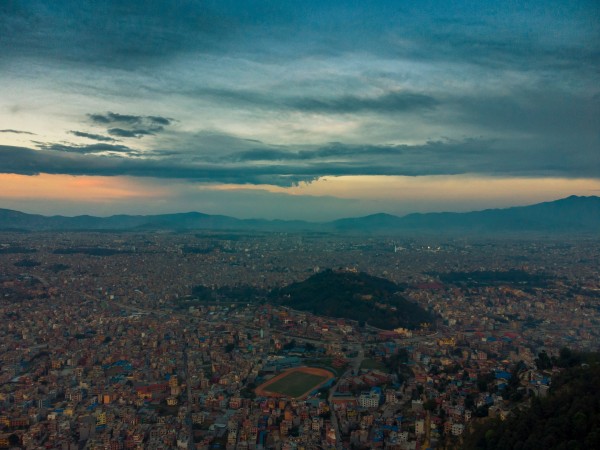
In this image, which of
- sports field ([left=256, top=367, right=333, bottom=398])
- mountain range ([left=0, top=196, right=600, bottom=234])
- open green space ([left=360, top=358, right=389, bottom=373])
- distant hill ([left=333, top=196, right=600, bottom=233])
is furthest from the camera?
distant hill ([left=333, top=196, right=600, bottom=233])

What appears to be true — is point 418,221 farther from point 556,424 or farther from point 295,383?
point 556,424

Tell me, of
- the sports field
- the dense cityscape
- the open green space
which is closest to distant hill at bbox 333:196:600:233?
the dense cityscape

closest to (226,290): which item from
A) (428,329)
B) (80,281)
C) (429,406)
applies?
(80,281)

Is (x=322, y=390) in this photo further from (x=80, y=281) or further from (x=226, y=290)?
(x=80, y=281)

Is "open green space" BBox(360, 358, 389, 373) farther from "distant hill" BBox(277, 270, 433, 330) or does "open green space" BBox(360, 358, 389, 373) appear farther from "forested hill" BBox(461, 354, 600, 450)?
"forested hill" BBox(461, 354, 600, 450)

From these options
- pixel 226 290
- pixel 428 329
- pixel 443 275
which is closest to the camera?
pixel 428 329

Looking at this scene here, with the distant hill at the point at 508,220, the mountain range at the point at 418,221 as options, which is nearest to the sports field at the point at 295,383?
the mountain range at the point at 418,221
